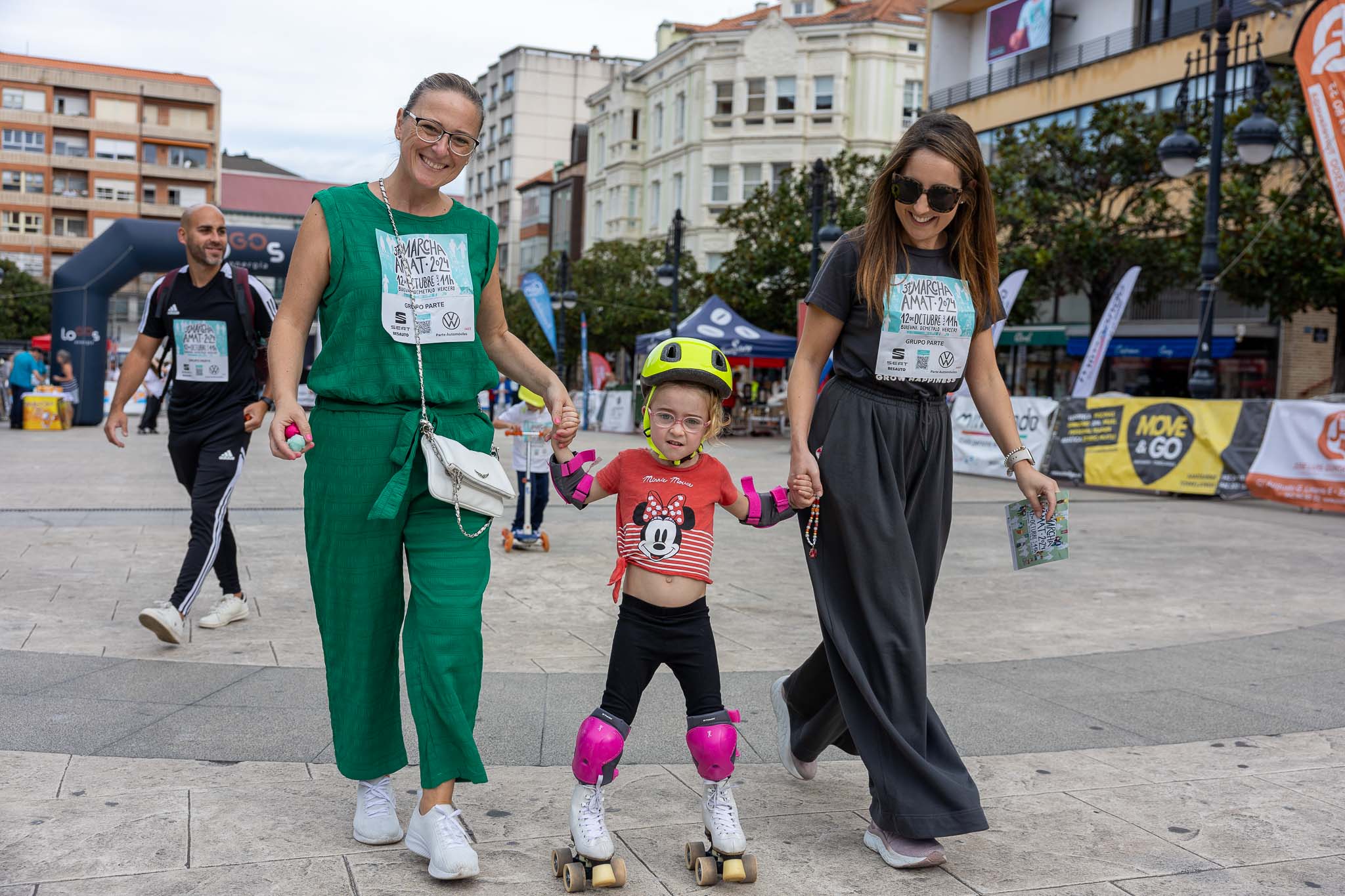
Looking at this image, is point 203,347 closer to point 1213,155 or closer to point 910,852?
point 910,852

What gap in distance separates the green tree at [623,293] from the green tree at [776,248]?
25.3 ft

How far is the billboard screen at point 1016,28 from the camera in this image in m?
33.3

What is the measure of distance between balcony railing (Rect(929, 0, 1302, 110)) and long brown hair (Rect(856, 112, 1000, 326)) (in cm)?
2568

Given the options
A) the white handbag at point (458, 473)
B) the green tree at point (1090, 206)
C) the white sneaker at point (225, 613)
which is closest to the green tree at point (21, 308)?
→ the green tree at point (1090, 206)

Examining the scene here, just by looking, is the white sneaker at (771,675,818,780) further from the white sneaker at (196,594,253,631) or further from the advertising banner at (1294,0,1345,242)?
the advertising banner at (1294,0,1345,242)

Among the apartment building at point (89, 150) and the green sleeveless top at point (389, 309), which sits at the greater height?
the apartment building at point (89, 150)

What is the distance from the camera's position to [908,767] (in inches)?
122

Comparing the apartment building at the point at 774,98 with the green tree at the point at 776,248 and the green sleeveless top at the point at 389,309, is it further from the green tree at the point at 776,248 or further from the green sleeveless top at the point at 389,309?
the green sleeveless top at the point at 389,309

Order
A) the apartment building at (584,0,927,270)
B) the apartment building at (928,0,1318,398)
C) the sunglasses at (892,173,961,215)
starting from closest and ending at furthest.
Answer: the sunglasses at (892,173,961,215) < the apartment building at (928,0,1318,398) < the apartment building at (584,0,927,270)

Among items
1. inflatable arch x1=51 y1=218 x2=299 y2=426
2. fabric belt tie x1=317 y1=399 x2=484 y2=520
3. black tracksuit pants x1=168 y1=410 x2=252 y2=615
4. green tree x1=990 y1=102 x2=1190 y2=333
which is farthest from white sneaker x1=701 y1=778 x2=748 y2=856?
green tree x1=990 y1=102 x2=1190 y2=333

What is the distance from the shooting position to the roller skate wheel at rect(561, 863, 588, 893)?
2.83 m

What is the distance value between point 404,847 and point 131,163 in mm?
89328

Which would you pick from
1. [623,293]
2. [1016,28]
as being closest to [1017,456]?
[1016,28]

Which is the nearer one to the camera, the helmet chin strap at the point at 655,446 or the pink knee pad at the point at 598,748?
the pink knee pad at the point at 598,748
